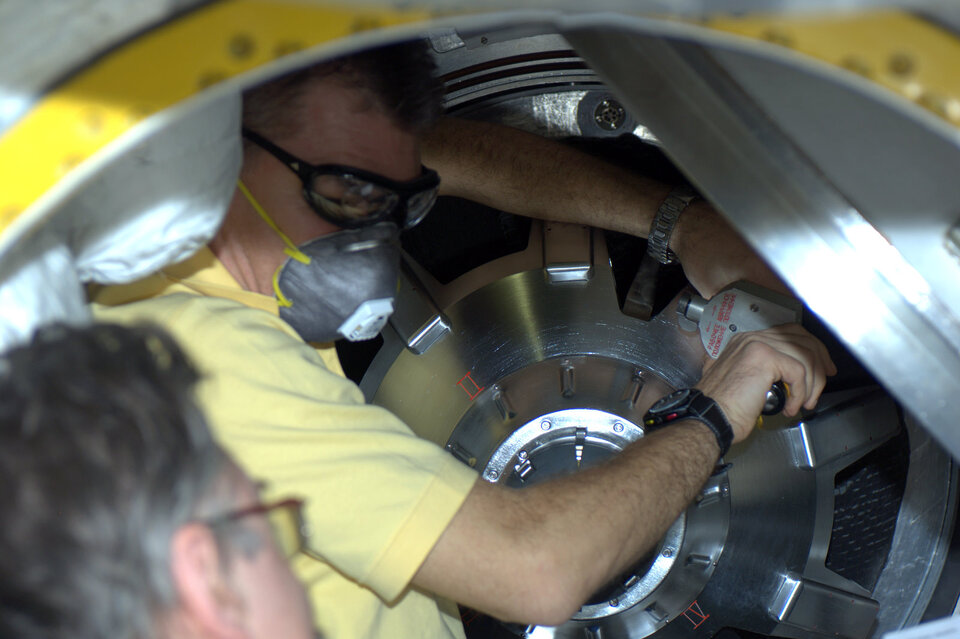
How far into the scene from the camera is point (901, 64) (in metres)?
0.73

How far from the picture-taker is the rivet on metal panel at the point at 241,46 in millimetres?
752

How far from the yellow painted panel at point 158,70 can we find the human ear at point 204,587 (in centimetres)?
36

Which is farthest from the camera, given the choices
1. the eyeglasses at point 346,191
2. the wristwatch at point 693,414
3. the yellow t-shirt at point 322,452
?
the wristwatch at point 693,414

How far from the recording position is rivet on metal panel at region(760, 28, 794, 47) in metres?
0.72

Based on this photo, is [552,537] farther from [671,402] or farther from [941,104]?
[941,104]

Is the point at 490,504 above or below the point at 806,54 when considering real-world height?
below

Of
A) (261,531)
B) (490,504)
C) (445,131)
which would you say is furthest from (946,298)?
(445,131)

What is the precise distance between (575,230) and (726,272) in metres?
0.43

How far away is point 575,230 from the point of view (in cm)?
203

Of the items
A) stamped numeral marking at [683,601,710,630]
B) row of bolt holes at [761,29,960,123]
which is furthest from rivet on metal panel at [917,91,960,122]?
stamped numeral marking at [683,601,710,630]

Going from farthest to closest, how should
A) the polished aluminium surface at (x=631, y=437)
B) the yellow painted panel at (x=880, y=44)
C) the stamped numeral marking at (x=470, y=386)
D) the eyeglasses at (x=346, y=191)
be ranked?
the stamped numeral marking at (x=470, y=386)
the polished aluminium surface at (x=631, y=437)
the eyeglasses at (x=346, y=191)
the yellow painted panel at (x=880, y=44)

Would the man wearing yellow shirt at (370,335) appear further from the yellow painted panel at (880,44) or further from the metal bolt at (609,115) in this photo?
the yellow painted panel at (880,44)

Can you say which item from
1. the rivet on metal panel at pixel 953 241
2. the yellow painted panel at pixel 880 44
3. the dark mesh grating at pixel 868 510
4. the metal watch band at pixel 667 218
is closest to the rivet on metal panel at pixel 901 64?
the yellow painted panel at pixel 880 44

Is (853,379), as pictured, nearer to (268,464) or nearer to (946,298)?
(946,298)
